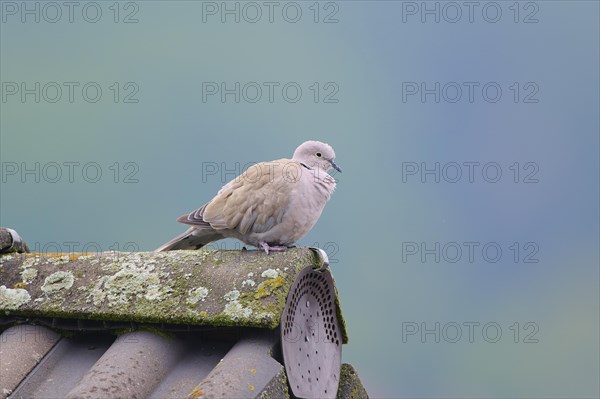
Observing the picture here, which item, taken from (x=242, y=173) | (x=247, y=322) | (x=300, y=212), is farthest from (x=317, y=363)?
(x=242, y=173)

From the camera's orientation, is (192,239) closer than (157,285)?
No

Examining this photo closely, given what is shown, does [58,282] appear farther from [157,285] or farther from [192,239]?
[192,239]

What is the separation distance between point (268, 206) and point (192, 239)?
846 millimetres

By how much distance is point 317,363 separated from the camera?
5438mm

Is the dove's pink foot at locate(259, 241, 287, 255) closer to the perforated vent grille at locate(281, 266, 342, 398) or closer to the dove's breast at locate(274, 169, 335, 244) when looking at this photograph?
the dove's breast at locate(274, 169, 335, 244)

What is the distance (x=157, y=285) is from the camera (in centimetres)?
518

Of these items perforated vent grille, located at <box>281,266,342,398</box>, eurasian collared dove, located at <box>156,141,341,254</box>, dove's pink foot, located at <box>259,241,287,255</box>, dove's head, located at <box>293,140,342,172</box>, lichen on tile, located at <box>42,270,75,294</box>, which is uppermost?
dove's head, located at <box>293,140,342,172</box>

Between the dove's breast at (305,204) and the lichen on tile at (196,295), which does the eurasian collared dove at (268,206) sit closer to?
the dove's breast at (305,204)

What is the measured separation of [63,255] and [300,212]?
1713 millimetres

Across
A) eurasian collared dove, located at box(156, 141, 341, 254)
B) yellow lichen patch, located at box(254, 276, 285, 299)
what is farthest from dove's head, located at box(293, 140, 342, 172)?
yellow lichen patch, located at box(254, 276, 285, 299)

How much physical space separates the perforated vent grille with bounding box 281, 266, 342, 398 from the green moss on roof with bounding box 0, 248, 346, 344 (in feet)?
0.57

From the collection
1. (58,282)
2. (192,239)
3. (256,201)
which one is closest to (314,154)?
(256,201)

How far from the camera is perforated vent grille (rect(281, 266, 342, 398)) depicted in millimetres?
4980

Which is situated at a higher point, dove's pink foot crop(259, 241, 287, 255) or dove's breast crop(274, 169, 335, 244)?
dove's breast crop(274, 169, 335, 244)
